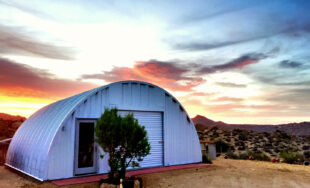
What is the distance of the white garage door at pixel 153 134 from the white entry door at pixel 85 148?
2443mm

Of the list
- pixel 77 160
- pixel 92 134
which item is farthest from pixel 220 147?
pixel 77 160

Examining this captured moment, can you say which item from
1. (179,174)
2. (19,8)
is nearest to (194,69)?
(179,174)

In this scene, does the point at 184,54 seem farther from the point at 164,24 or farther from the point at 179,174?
the point at 179,174

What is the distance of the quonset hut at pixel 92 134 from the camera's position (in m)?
8.90

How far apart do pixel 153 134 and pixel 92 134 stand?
123 inches

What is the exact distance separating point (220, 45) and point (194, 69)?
9.35ft

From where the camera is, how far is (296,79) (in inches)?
638

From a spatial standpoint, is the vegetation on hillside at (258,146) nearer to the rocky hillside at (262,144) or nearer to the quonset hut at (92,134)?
the rocky hillside at (262,144)

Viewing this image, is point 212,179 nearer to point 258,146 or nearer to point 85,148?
point 85,148

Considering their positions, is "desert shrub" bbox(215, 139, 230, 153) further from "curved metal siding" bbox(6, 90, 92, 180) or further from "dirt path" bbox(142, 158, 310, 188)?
"curved metal siding" bbox(6, 90, 92, 180)

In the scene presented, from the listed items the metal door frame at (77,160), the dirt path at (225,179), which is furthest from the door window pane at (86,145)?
the dirt path at (225,179)

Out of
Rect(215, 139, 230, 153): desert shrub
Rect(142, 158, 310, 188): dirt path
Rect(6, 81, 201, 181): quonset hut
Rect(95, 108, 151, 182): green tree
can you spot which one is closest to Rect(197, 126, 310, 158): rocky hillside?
Rect(215, 139, 230, 153): desert shrub

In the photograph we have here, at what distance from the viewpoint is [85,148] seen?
9.66 metres

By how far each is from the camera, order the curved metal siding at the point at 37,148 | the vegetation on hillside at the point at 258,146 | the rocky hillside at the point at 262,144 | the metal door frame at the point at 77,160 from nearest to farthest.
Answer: the curved metal siding at the point at 37,148, the metal door frame at the point at 77,160, the vegetation on hillside at the point at 258,146, the rocky hillside at the point at 262,144
